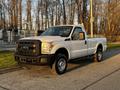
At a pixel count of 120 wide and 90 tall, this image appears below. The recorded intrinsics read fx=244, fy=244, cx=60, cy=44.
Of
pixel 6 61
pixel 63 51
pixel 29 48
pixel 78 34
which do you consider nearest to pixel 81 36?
pixel 78 34

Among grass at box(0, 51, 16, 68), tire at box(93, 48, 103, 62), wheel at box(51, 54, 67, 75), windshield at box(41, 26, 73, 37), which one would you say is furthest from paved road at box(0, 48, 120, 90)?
tire at box(93, 48, 103, 62)

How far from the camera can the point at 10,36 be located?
28969 mm

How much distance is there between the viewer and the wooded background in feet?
155

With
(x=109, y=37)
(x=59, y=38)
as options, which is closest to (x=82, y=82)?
(x=59, y=38)

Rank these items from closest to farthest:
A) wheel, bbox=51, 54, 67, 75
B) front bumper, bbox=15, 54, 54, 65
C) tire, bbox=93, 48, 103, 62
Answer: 1. front bumper, bbox=15, 54, 54, 65
2. wheel, bbox=51, 54, 67, 75
3. tire, bbox=93, 48, 103, 62

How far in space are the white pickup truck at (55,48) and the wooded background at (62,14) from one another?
33.7 m

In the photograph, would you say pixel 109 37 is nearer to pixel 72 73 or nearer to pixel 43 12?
pixel 43 12

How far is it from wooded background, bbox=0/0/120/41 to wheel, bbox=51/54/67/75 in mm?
35094

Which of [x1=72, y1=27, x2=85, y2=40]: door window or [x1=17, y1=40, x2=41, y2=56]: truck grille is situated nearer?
[x1=17, y1=40, x2=41, y2=56]: truck grille

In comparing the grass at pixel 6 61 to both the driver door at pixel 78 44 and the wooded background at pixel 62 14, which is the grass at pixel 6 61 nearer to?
the driver door at pixel 78 44

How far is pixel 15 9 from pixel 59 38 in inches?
1779

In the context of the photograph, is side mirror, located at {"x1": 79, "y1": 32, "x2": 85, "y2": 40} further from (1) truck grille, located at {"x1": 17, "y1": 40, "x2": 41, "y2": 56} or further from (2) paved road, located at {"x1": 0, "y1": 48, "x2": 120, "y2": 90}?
(1) truck grille, located at {"x1": 17, "y1": 40, "x2": 41, "y2": 56}

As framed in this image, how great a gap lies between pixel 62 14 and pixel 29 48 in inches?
1784

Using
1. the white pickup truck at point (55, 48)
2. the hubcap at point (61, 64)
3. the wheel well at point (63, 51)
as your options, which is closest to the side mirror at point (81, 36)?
the white pickup truck at point (55, 48)
